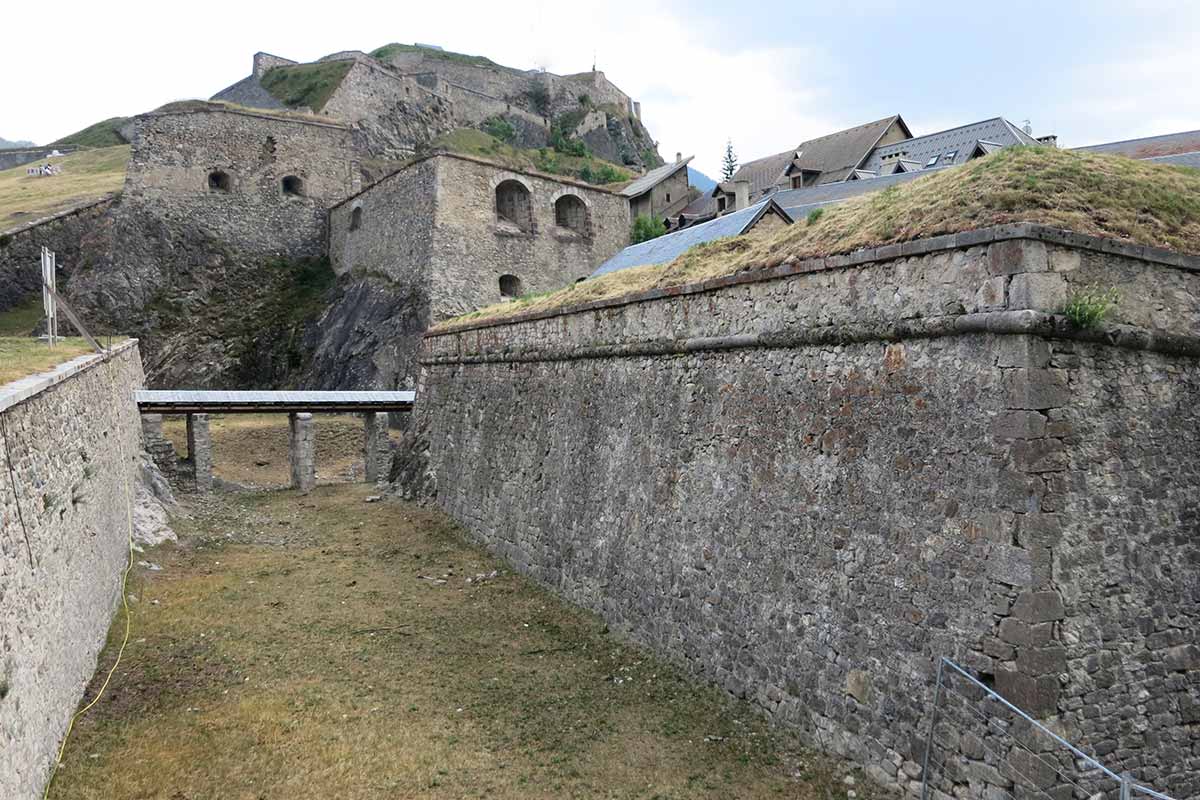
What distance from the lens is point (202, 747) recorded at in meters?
7.28

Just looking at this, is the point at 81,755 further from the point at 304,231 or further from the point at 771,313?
the point at 304,231

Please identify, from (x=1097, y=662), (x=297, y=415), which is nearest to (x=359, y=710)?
(x=1097, y=662)

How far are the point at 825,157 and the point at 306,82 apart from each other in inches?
1260

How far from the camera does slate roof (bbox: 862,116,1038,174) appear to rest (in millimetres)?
29625

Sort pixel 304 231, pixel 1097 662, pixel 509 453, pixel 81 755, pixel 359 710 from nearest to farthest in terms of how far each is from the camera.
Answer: pixel 1097 662 → pixel 81 755 → pixel 359 710 → pixel 509 453 → pixel 304 231

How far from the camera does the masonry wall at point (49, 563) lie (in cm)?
591

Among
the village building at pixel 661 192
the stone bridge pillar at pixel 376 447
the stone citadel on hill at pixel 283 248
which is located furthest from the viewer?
the village building at pixel 661 192

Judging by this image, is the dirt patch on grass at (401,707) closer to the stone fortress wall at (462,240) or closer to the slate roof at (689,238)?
the slate roof at (689,238)

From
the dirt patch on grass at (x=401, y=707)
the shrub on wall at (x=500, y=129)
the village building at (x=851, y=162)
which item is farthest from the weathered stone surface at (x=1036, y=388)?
the shrub on wall at (x=500, y=129)

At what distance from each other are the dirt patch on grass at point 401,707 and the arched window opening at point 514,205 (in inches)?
787

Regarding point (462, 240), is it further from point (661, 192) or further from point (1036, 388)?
point (1036, 388)

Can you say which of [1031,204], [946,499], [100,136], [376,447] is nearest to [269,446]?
[376,447]

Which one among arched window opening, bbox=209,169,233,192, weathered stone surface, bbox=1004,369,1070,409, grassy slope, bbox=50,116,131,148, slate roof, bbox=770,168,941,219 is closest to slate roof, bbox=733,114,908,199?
slate roof, bbox=770,168,941,219

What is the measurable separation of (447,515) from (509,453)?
3.29 metres
